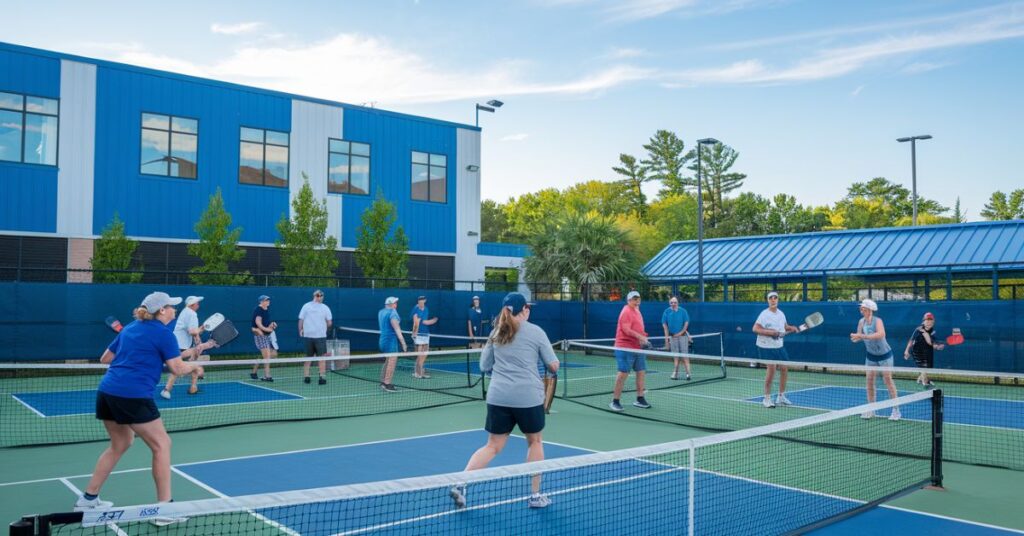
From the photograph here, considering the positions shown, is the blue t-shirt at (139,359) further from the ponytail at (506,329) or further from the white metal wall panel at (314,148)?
the white metal wall panel at (314,148)

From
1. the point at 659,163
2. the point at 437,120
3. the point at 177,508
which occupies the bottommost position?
the point at 177,508

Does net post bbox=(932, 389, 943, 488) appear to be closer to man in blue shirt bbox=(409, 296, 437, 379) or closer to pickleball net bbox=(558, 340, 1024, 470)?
pickleball net bbox=(558, 340, 1024, 470)

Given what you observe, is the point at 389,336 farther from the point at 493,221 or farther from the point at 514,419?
the point at 493,221

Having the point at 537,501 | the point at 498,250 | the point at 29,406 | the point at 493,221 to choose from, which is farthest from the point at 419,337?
the point at 493,221

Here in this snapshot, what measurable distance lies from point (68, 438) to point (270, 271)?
16614 mm

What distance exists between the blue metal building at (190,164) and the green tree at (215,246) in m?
1.54

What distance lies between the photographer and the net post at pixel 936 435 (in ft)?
27.4

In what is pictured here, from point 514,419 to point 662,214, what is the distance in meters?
70.8

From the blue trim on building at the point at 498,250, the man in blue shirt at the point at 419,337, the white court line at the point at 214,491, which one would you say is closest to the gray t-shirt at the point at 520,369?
the white court line at the point at 214,491

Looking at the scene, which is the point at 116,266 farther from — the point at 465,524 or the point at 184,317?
the point at 465,524

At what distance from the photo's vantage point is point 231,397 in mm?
15578

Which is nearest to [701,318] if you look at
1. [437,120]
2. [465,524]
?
[437,120]

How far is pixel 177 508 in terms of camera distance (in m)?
3.70

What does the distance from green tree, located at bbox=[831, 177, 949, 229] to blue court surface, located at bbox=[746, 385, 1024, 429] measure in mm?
50922
